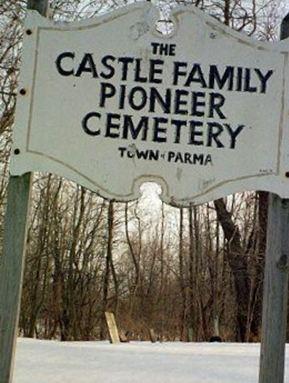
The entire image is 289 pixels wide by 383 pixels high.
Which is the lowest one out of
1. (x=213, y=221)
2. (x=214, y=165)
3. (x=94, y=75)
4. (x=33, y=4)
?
(x=214, y=165)

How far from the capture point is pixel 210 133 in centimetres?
224

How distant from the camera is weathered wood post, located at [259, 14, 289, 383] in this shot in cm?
223

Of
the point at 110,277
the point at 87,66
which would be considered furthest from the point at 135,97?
the point at 110,277

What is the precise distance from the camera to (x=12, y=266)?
228 cm

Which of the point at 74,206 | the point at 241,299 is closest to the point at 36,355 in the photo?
the point at 241,299

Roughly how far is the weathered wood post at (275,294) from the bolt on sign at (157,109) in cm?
9

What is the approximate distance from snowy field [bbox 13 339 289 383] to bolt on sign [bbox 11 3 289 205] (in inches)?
82.9

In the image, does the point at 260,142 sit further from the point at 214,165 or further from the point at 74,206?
the point at 74,206

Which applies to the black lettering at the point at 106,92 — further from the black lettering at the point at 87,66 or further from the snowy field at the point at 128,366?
the snowy field at the point at 128,366

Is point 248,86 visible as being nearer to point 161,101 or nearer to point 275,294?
point 161,101

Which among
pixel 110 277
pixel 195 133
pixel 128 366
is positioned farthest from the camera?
pixel 110 277

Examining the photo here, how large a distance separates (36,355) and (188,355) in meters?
1.18

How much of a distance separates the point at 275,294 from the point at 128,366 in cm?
258

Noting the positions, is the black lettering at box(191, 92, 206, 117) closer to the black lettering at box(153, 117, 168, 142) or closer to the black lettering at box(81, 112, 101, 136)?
the black lettering at box(153, 117, 168, 142)
